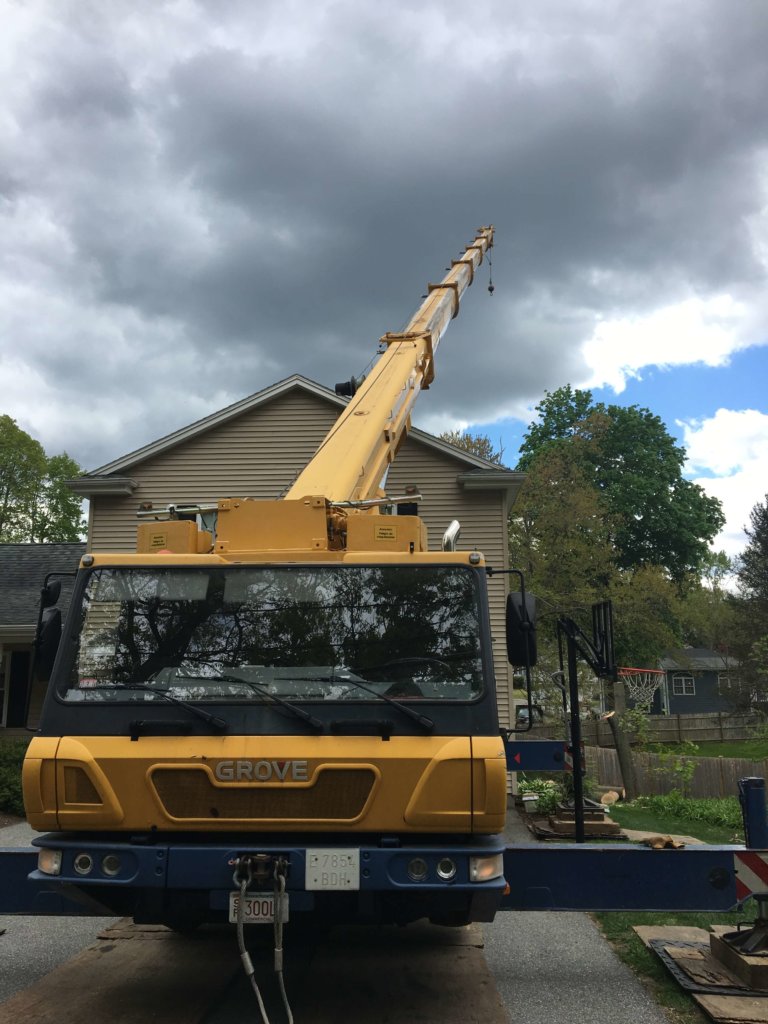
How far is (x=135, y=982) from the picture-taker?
A: 530 centimetres

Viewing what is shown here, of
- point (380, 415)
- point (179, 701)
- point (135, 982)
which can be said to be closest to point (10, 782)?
point (135, 982)

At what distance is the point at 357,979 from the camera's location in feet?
17.6

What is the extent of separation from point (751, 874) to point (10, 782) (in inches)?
419

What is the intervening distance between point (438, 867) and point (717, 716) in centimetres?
3394

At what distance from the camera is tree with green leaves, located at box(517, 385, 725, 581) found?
4034 centimetres

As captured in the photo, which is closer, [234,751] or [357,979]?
[234,751]

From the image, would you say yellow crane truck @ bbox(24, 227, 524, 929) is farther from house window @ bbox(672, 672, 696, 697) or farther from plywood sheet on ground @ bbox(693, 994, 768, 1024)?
house window @ bbox(672, 672, 696, 697)

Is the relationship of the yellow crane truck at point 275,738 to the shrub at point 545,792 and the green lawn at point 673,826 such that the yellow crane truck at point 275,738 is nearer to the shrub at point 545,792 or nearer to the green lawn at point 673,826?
the green lawn at point 673,826

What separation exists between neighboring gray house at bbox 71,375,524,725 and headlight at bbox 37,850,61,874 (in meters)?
11.0

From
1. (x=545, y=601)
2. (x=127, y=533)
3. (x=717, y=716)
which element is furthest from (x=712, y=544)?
(x=127, y=533)

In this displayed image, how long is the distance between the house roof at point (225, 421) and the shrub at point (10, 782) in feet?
15.9

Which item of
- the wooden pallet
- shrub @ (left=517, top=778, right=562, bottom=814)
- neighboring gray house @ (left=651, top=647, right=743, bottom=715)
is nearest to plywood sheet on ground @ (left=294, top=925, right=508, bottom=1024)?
the wooden pallet

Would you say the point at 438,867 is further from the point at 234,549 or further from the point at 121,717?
the point at 234,549

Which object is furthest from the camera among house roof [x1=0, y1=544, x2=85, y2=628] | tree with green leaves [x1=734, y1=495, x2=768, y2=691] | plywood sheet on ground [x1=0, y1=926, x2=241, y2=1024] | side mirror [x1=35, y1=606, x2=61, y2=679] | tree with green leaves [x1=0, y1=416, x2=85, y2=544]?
tree with green leaves [x1=0, y1=416, x2=85, y2=544]
